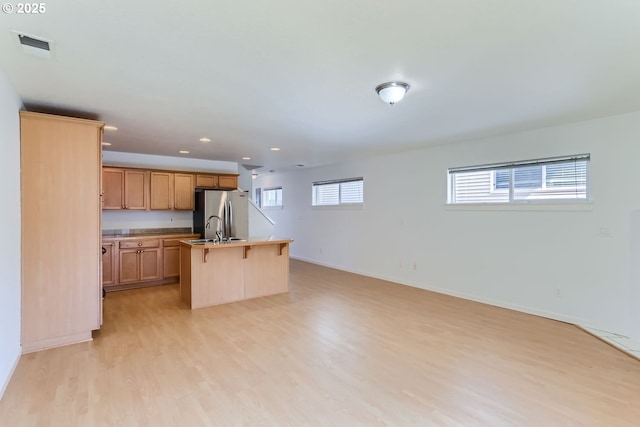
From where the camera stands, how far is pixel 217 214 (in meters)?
6.05

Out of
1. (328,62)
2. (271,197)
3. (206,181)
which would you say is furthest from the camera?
(271,197)

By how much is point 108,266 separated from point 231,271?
2.15 m

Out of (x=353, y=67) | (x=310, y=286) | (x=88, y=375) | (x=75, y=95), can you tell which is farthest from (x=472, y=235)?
(x=75, y=95)

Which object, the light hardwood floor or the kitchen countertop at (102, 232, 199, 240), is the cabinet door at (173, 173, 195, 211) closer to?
the kitchen countertop at (102, 232, 199, 240)

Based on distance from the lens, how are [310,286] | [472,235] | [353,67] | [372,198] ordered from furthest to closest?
[372,198], [310,286], [472,235], [353,67]

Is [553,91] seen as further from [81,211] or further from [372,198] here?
[81,211]

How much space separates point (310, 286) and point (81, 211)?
139 inches

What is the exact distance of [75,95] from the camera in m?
2.94

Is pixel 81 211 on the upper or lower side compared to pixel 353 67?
lower

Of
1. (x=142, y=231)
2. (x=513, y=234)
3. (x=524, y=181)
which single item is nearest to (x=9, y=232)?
(x=142, y=231)

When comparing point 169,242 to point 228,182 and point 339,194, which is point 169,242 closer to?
point 228,182

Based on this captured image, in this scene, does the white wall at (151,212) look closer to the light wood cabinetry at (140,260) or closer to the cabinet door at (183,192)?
the cabinet door at (183,192)

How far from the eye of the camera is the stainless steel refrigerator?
594 cm

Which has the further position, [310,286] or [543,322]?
[310,286]
